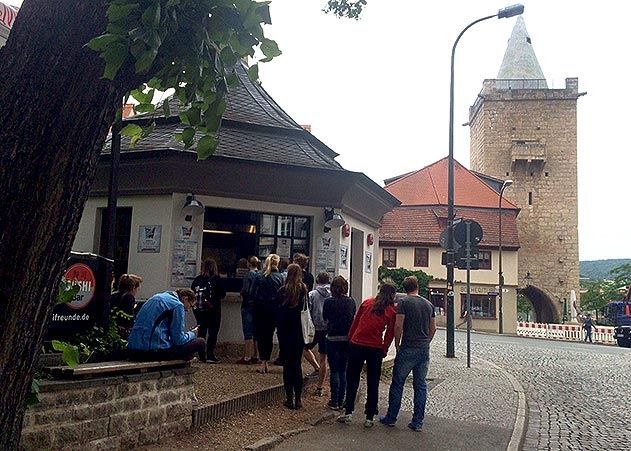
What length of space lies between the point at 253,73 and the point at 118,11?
888 mm

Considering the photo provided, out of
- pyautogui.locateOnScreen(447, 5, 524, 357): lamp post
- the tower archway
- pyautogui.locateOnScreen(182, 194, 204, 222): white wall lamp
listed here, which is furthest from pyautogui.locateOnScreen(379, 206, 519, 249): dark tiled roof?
pyautogui.locateOnScreen(182, 194, 204, 222): white wall lamp

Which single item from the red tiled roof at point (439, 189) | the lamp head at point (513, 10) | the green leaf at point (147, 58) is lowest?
the green leaf at point (147, 58)

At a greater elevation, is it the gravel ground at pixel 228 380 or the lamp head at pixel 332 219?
the lamp head at pixel 332 219

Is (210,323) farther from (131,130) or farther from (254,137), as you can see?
(131,130)

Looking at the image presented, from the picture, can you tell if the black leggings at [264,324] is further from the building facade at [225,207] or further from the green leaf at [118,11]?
the green leaf at [118,11]

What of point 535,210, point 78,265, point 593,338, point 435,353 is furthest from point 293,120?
point 535,210

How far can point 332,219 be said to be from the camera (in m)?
12.0

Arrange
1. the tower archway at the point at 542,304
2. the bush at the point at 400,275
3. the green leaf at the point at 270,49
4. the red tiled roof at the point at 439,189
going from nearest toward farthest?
the green leaf at the point at 270,49 < the bush at the point at 400,275 < the red tiled roof at the point at 439,189 < the tower archway at the point at 542,304

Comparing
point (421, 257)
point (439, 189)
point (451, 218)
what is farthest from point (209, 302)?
point (439, 189)

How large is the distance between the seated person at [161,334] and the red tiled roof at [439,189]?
43973 mm

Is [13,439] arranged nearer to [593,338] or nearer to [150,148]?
[150,148]

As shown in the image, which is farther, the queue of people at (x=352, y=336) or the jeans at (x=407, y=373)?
the jeans at (x=407, y=373)

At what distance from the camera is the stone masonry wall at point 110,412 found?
5090 millimetres

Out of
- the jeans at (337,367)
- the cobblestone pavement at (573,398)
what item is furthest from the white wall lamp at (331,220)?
the cobblestone pavement at (573,398)
